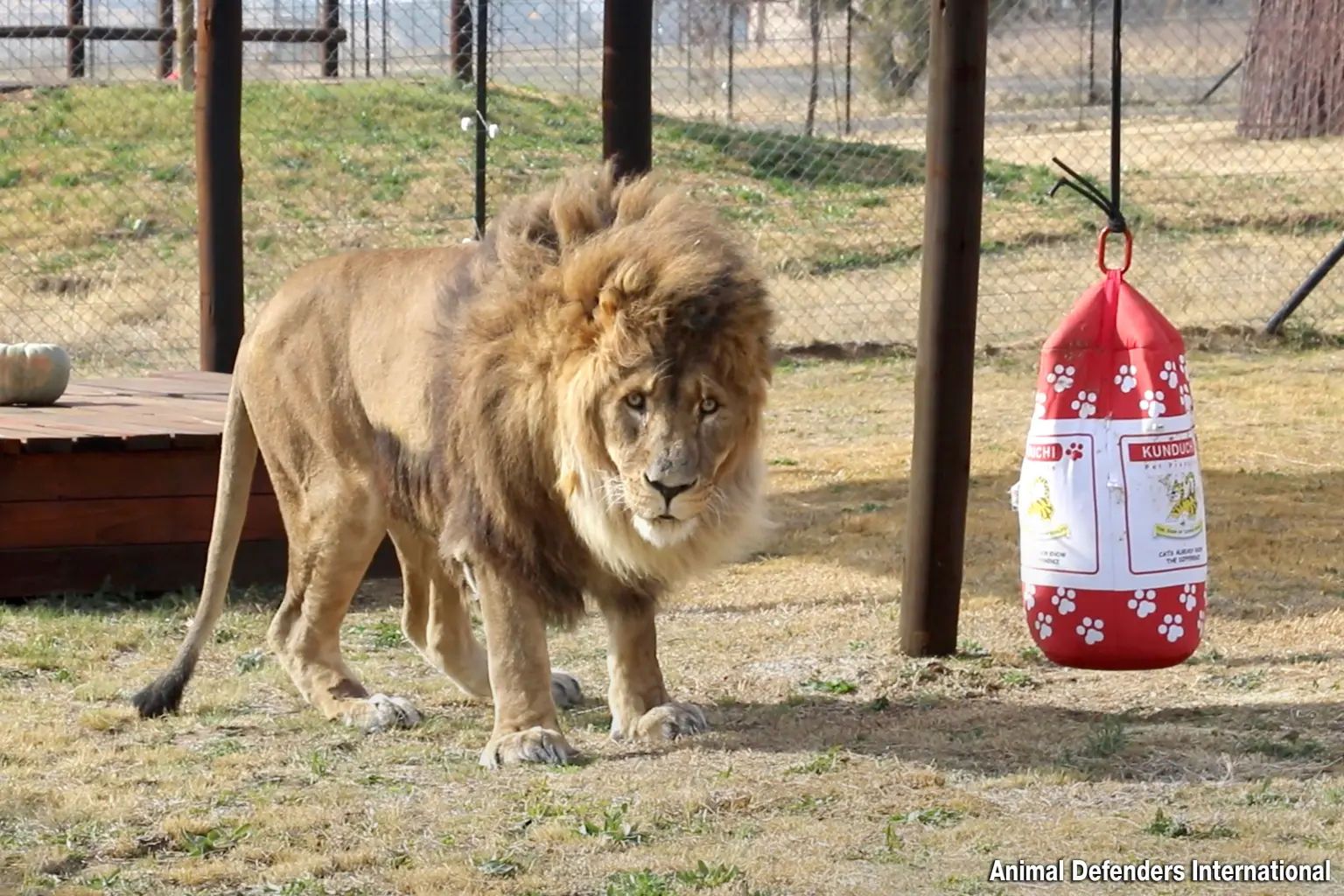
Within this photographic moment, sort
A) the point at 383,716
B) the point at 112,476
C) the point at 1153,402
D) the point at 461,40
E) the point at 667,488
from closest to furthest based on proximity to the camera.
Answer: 1. the point at 667,488
2. the point at 1153,402
3. the point at 383,716
4. the point at 112,476
5. the point at 461,40

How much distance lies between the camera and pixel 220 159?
7977 millimetres

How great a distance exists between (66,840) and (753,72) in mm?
15640

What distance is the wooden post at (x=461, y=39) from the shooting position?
1207cm

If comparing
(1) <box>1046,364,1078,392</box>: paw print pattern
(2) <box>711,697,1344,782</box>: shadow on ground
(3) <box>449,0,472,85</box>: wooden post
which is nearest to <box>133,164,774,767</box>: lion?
(2) <box>711,697,1344,782</box>: shadow on ground

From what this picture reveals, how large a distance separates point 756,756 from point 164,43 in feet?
46.8

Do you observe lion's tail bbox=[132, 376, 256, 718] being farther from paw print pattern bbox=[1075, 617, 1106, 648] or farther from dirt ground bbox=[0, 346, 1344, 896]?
paw print pattern bbox=[1075, 617, 1106, 648]

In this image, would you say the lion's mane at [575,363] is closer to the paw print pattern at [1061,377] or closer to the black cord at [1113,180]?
the paw print pattern at [1061,377]

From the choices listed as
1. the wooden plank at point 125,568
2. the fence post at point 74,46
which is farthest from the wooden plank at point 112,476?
the fence post at point 74,46

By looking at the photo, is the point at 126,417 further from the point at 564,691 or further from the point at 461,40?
the point at 461,40

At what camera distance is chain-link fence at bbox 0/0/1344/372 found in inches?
540

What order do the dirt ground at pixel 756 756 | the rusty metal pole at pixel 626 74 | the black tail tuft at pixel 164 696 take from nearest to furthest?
the dirt ground at pixel 756 756, the black tail tuft at pixel 164 696, the rusty metal pole at pixel 626 74

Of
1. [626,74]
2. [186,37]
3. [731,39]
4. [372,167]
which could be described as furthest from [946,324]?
[372,167]

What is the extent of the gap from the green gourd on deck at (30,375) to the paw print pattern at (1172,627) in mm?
4622

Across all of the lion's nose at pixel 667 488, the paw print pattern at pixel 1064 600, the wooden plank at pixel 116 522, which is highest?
the lion's nose at pixel 667 488
